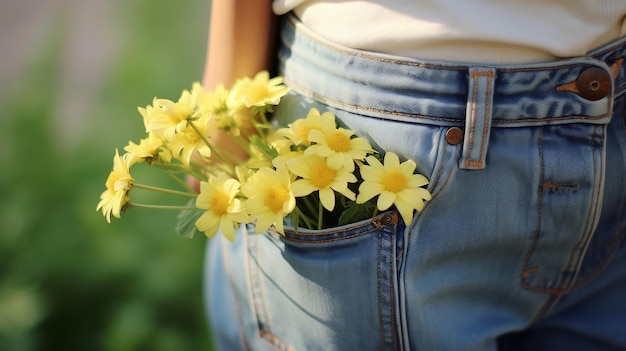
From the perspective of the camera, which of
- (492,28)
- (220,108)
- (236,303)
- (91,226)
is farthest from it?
(91,226)

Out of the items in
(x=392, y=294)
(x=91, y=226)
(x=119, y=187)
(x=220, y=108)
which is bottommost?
(x=91, y=226)

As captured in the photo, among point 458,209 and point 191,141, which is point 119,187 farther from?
point 458,209

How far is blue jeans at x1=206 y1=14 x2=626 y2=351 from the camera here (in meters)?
0.83

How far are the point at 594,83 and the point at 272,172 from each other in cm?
39

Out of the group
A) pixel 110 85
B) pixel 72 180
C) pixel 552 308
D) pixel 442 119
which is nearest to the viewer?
pixel 442 119

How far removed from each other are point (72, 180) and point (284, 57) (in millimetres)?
1301

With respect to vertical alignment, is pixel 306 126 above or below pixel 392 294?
above

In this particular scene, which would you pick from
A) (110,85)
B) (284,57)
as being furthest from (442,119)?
(110,85)

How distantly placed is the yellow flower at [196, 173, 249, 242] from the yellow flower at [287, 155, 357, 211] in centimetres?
7

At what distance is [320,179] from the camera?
824mm

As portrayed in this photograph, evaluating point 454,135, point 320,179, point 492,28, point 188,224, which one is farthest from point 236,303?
point 492,28

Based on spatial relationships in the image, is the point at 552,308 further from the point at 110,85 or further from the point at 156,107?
the point at 110,85

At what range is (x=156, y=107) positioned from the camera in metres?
0.88

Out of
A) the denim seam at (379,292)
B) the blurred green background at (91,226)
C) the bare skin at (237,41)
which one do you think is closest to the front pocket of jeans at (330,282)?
the denim seam at (379,292)
